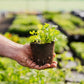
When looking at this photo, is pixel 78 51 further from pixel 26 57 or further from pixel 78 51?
pixel 26 57

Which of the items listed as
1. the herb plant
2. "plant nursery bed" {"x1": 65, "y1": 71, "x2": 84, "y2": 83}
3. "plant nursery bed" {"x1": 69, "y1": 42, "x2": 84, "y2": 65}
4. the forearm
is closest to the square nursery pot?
the herb plant

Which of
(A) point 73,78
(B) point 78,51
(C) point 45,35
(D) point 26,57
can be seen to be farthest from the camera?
(B) point 78,51

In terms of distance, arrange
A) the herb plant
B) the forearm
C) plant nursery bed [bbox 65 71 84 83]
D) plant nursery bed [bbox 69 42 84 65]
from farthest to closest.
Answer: plant nursery bed [bbox 69 42 84 65] → plant nursery bed [bbox 65 71 84 83] → the forearm → the herb plant

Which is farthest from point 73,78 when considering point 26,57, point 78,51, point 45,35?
point 78,51

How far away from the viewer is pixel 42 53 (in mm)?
2025

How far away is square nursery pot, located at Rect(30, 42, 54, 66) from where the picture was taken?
6.52 feet

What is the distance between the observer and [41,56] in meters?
2.04

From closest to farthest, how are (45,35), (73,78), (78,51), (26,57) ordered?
(45,35), (26,57), (73,78), (78,51)

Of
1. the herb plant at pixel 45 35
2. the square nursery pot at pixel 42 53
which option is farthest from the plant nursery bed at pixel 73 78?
the herb plant at pixel 45 35

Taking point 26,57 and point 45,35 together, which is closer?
point 45,35

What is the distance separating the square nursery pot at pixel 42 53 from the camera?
1986mm

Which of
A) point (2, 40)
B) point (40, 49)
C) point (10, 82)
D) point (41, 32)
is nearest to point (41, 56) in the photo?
point (40, 49)

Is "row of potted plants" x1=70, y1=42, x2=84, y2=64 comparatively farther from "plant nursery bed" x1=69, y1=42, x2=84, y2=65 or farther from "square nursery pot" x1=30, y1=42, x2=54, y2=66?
"square nursery pot" x1=30, y1=42, x2=54, y2=66

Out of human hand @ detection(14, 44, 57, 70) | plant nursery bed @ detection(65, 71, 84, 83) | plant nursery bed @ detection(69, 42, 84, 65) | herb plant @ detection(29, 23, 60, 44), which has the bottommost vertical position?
plant nursery bed @ detection(69, 42, 84, 65)
